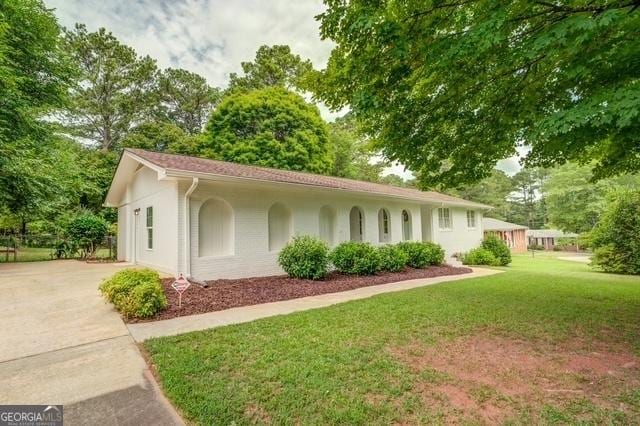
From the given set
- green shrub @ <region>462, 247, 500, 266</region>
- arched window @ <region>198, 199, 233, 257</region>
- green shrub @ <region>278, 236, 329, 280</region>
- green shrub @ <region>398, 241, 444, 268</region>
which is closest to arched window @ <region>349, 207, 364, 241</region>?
green shrub @ <region>398, 241, 444, 268</region>

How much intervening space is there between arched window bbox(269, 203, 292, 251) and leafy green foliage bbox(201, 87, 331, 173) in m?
13.2

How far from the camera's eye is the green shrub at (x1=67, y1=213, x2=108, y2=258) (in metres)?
16.0

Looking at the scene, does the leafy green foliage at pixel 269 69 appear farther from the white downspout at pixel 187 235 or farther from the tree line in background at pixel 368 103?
the white downspout at pixel 187 235

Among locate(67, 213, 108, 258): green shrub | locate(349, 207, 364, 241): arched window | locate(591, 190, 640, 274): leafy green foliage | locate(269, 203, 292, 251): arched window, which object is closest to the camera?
locate(269, 203, 292, 251): arched window

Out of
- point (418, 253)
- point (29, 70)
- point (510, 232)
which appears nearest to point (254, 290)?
point (418, 253)

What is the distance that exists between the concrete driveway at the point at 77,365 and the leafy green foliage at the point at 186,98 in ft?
88.3

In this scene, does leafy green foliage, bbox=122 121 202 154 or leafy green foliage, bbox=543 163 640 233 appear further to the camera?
leafy green foliage, bbox=543 163 640 233

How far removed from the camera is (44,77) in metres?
15.5

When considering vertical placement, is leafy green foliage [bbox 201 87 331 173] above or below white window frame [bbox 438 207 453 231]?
above

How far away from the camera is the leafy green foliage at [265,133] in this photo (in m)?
23.7

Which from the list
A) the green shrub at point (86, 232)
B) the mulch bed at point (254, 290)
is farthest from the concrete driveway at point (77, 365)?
the green shrub at point (86, 232)

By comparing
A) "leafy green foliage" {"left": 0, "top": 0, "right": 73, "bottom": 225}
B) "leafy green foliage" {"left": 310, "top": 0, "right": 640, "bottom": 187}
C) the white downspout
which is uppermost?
"leafy green foliage" {"left": 0, "top": 0, "right": 73, "bottom": 225}

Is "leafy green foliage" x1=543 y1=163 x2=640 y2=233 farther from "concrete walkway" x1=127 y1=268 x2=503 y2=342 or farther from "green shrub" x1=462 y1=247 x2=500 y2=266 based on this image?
"concrete walkway" x1=127 y1=268 x2=503 y2=342

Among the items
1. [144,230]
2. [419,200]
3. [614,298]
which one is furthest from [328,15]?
[419,200]
